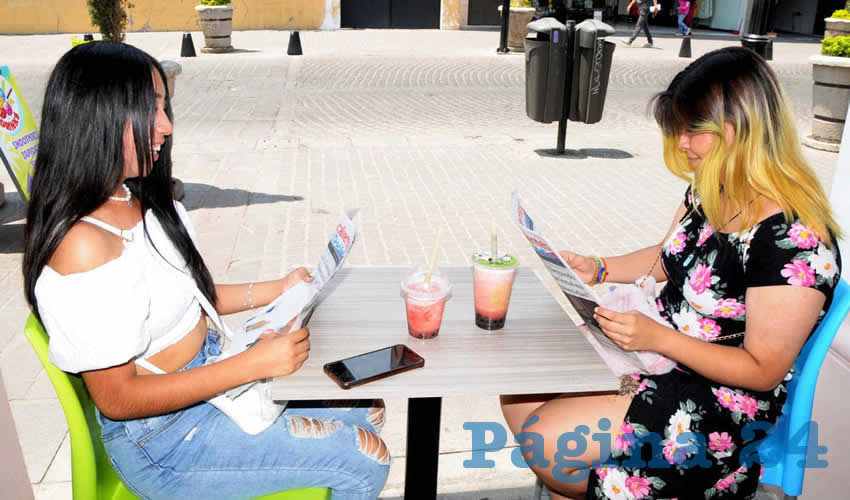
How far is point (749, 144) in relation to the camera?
6.64 ft

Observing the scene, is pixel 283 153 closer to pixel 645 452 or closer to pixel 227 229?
pixel 227 229

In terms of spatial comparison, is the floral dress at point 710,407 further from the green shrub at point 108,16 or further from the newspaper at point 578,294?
the green shrub at point 108,16

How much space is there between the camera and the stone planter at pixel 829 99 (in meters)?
8.53

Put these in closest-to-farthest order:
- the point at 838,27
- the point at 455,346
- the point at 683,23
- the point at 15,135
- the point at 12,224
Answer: the point at 455,346 < the point at 15,135 < the point at 12,224 < the point at 838,27 < the point at 683,23

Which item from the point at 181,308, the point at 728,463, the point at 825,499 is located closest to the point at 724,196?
the point at 728,463

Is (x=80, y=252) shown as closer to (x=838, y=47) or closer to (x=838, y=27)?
(x=838, y=47)

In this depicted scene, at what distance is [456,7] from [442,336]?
20.8m

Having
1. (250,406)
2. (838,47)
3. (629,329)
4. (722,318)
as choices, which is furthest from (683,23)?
(250,406)

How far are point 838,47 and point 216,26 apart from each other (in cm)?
1215

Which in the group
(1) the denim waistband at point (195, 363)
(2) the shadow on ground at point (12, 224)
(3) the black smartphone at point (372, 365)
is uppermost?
(3) the black smartphone at point (372, 365)

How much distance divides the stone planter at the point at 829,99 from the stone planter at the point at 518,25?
814cm

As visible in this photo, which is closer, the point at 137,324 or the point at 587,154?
the point at 137,324

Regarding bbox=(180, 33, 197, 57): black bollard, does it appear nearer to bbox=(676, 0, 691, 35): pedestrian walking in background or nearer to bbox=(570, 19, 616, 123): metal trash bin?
bbox=(570, 19, 616, 123): metal trash bin

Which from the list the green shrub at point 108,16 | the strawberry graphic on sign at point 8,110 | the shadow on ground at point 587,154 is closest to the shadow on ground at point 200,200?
the strawberry graphic on sign at point 8,110
